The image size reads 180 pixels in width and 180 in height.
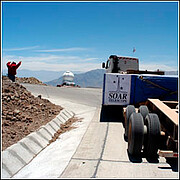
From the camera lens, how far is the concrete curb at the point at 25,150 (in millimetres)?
5562

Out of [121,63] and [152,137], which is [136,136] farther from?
[121,63]

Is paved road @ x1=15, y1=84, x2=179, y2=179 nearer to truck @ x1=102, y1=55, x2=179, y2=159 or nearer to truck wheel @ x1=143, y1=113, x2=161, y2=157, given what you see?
truck wheel @ x1=143, y1=113, x2=161, y2=157

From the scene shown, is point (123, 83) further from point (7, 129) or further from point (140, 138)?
point (7, 129)

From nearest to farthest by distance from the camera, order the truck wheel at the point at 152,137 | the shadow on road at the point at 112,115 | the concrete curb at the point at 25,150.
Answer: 1. the concrete curb at the point at 25,150
2. the truck wheel at the point at 152,137
3. the shadow on road at the point at 112,115

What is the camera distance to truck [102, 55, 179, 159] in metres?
5.68

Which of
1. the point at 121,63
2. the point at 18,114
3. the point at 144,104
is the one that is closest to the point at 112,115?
the point at 144,104

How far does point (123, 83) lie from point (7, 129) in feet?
16.1

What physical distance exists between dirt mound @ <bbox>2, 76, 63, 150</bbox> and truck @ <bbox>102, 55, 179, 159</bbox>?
9.52 ft

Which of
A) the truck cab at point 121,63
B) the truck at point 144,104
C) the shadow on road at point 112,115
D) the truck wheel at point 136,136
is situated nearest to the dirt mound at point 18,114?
the shadow on road at point 112,115

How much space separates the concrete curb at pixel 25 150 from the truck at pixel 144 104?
276 cm

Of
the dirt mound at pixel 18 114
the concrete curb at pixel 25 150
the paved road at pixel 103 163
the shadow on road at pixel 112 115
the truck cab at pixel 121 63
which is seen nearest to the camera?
the paved road at pixel 103 163

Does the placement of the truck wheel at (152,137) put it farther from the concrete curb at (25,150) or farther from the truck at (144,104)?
the concrete curb at (25,150)

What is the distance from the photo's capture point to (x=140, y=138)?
5672mm

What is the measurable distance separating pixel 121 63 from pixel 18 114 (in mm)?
9033
